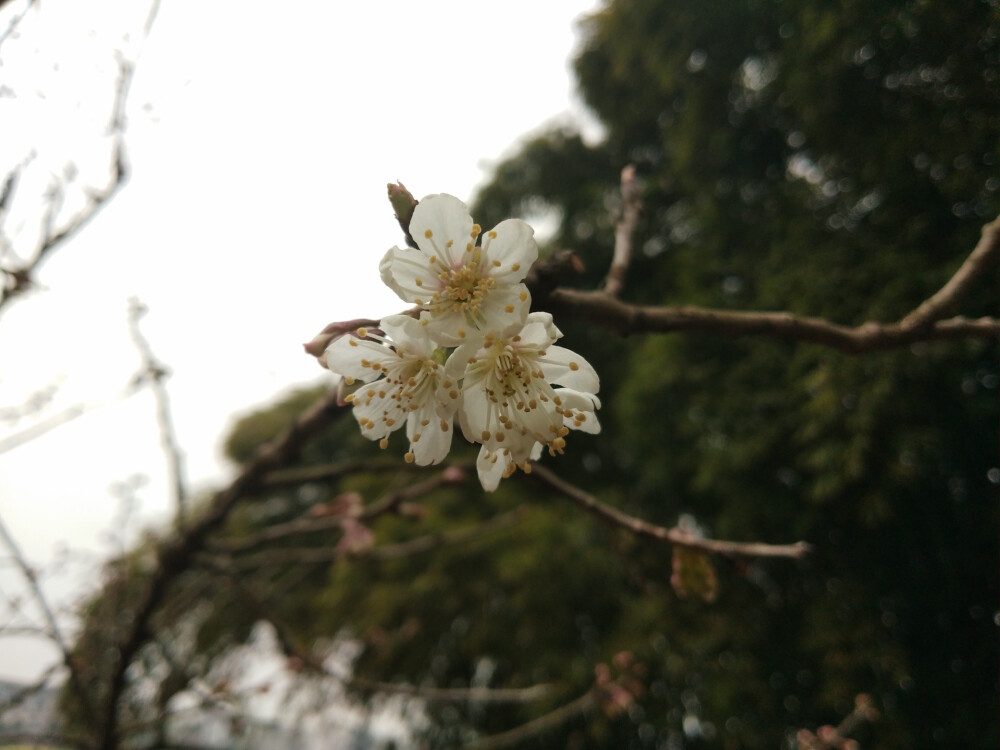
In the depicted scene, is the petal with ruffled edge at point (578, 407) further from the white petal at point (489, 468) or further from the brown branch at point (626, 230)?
the brown branch at point (626, 230)

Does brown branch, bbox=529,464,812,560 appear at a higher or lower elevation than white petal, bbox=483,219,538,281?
lower

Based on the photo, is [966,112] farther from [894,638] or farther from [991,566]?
[894,638]

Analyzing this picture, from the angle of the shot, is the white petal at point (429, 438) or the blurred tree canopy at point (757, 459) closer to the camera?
the white petal at point (429, 438)

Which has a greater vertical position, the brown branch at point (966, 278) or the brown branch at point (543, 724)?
the brown branch at point (966, 278)

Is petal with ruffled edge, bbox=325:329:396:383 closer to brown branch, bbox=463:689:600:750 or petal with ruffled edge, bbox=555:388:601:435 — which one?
petal with ruffled edge, bbox=555:388:601:435

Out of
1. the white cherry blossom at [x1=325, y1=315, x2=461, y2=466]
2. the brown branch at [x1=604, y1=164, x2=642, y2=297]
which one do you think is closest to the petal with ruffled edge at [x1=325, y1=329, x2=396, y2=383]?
the white cherry blossom at [x1=325, y1=315, x2=461, y2=466]

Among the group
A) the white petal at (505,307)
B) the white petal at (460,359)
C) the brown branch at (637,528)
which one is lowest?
the brown branch at (637,528)

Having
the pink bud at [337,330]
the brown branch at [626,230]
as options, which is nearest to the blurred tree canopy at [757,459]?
the brown branch at [626,230]

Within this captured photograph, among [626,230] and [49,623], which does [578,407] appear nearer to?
[626,230]

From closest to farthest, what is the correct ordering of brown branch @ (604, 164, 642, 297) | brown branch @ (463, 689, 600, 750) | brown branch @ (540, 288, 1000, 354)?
brown branch @ (540, 288, 1000, 354)
brown branch @ (604, 164, 642, 297)
brown branch @ (463, 689, 600, 750)
